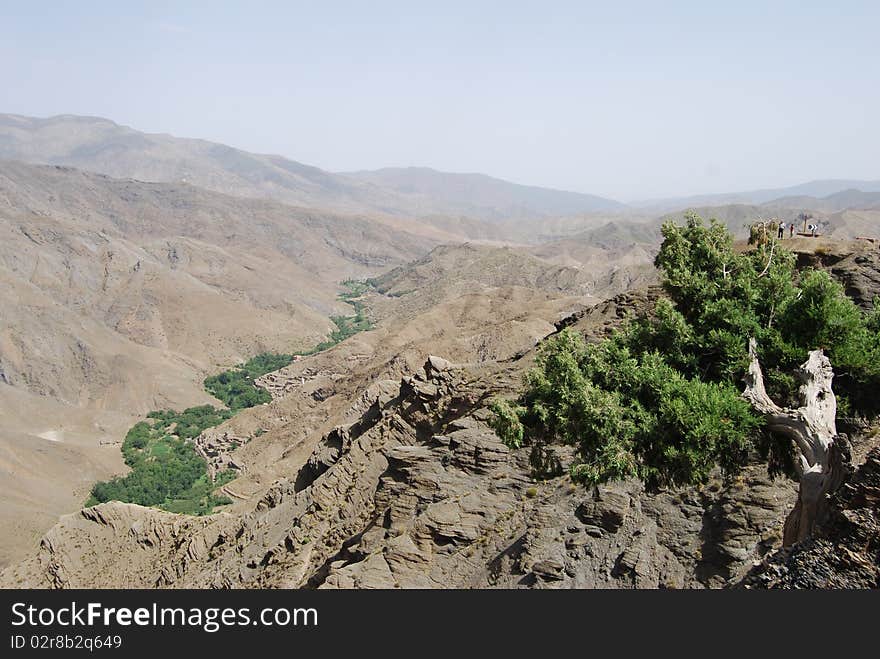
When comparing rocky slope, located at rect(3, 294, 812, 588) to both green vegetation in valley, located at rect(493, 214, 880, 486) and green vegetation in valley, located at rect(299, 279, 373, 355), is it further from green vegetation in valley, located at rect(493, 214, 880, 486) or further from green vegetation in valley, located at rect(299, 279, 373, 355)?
green vegetation in valley, located at rect(299, 279, 373, 355)

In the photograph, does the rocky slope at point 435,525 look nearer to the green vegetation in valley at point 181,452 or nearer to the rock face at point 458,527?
the rock face at point 458,527

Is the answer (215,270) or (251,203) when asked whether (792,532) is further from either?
(251,203)

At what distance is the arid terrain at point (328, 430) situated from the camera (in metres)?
14.3

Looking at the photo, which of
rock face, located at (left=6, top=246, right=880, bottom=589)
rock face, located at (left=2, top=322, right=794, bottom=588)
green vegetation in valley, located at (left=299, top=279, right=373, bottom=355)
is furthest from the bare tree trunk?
green vegetation in valley, located at (left=299, top=279, right=373, bottom=355)

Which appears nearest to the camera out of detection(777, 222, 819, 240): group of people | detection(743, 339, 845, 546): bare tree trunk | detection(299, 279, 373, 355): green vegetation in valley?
detection(743, 339, 845, 546): bare tree trunk

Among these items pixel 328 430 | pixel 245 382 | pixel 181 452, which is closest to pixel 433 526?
pixel 328 430

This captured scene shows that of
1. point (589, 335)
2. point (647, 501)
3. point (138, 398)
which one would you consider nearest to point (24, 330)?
point (138, 398)

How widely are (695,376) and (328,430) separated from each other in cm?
3381

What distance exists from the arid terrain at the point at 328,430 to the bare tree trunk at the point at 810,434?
→ 1.40 metres

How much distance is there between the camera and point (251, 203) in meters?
192

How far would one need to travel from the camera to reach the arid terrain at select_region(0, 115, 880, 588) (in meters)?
14.3

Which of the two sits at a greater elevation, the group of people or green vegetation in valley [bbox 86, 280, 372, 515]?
the group of people

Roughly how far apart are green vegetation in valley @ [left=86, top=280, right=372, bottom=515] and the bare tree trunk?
40789 millimetres

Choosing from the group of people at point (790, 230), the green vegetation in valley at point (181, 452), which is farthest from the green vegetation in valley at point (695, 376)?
the green vegetation in valley at point (181, 452)
